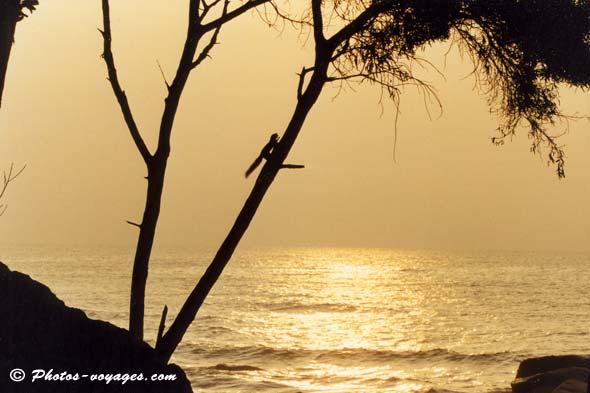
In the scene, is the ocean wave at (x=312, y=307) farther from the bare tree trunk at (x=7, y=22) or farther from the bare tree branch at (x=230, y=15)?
the bare tree trunk at (x=7, y=22)

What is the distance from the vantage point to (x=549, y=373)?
680 inches

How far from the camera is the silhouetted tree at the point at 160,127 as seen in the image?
7609 millimetres

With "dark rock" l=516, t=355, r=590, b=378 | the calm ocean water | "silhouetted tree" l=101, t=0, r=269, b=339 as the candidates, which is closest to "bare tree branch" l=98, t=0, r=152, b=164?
"silhouetted tree" l=101, t=0, r=269, b=339

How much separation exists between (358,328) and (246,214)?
131 ft

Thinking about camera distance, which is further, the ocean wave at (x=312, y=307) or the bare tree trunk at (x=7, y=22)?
the ocean wave at (x=312, y=307)

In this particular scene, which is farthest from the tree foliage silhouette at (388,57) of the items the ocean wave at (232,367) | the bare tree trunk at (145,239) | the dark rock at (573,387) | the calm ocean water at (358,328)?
the ocean wave at (232,367)

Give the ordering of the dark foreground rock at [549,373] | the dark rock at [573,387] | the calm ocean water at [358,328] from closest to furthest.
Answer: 1. the dark rock at [573,387]
2. the dark foreground rock at [549,373]
3. the calm ocean water at [358,328]

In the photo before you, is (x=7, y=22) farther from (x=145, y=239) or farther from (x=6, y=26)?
(x=145, y=239)

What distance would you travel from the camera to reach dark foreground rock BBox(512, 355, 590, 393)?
53.2 ft

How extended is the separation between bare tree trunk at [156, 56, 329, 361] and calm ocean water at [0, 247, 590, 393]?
16.3 m

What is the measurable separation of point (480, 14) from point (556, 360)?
40.5 ft

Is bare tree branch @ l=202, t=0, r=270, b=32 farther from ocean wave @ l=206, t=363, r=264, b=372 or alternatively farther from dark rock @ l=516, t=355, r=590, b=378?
ocean wave @ l=206, t=363, r=264, b=372

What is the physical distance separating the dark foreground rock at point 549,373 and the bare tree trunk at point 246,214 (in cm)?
937

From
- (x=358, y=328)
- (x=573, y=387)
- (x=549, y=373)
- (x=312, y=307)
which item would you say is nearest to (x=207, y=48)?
(x=573, y=387)
